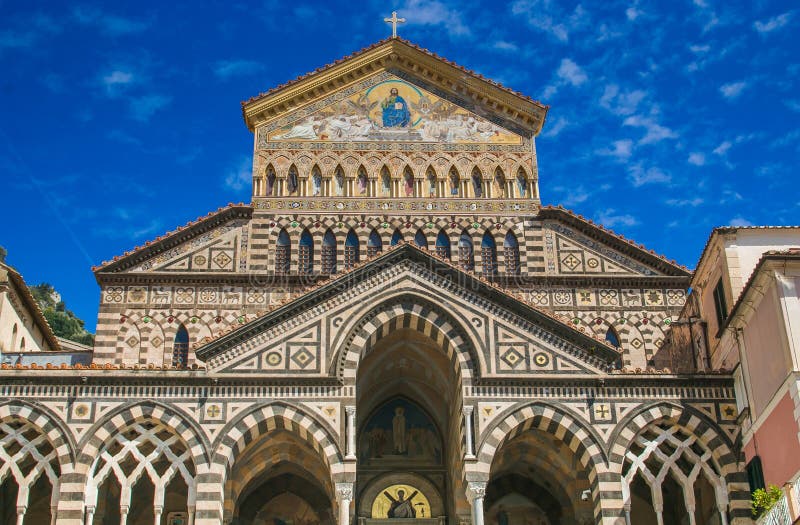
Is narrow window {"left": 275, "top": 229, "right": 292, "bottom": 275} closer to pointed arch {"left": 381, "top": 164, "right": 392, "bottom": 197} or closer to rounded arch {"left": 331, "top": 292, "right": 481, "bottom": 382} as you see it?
pointed arch {"left": 381, "top": 164, "right": 392, "bottom": 197}

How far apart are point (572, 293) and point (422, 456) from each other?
735 cm

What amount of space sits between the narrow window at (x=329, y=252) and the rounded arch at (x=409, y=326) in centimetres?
669

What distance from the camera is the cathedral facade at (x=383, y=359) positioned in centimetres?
2545

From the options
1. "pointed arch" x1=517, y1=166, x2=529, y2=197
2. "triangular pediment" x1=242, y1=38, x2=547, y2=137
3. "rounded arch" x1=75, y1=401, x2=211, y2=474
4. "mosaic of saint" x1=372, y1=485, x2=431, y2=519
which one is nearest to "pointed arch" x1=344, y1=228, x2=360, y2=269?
"triangular pediment" x1=242, y1=38, x2=547, y2=137

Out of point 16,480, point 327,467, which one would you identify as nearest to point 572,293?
point 327,467

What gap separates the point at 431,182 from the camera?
3522 centimetres

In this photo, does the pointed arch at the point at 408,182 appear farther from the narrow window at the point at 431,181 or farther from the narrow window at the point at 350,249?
the narrow window at the point at 350,249

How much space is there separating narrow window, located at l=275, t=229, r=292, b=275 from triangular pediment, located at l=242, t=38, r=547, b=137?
430 centimetres

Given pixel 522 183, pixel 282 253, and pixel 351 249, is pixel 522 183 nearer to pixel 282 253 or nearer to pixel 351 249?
pixel 351 249

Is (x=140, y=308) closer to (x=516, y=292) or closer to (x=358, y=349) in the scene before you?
(x=358, y=349)

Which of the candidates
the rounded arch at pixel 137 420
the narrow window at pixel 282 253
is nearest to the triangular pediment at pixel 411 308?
the rounded arch at pixel 137 420

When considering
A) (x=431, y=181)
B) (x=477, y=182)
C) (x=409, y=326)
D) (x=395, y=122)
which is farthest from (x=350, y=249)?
(x=409, y=326)

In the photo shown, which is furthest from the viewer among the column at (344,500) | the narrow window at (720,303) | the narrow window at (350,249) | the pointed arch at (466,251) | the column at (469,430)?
the pointed arch at (466,251)

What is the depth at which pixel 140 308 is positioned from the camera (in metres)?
32.6
